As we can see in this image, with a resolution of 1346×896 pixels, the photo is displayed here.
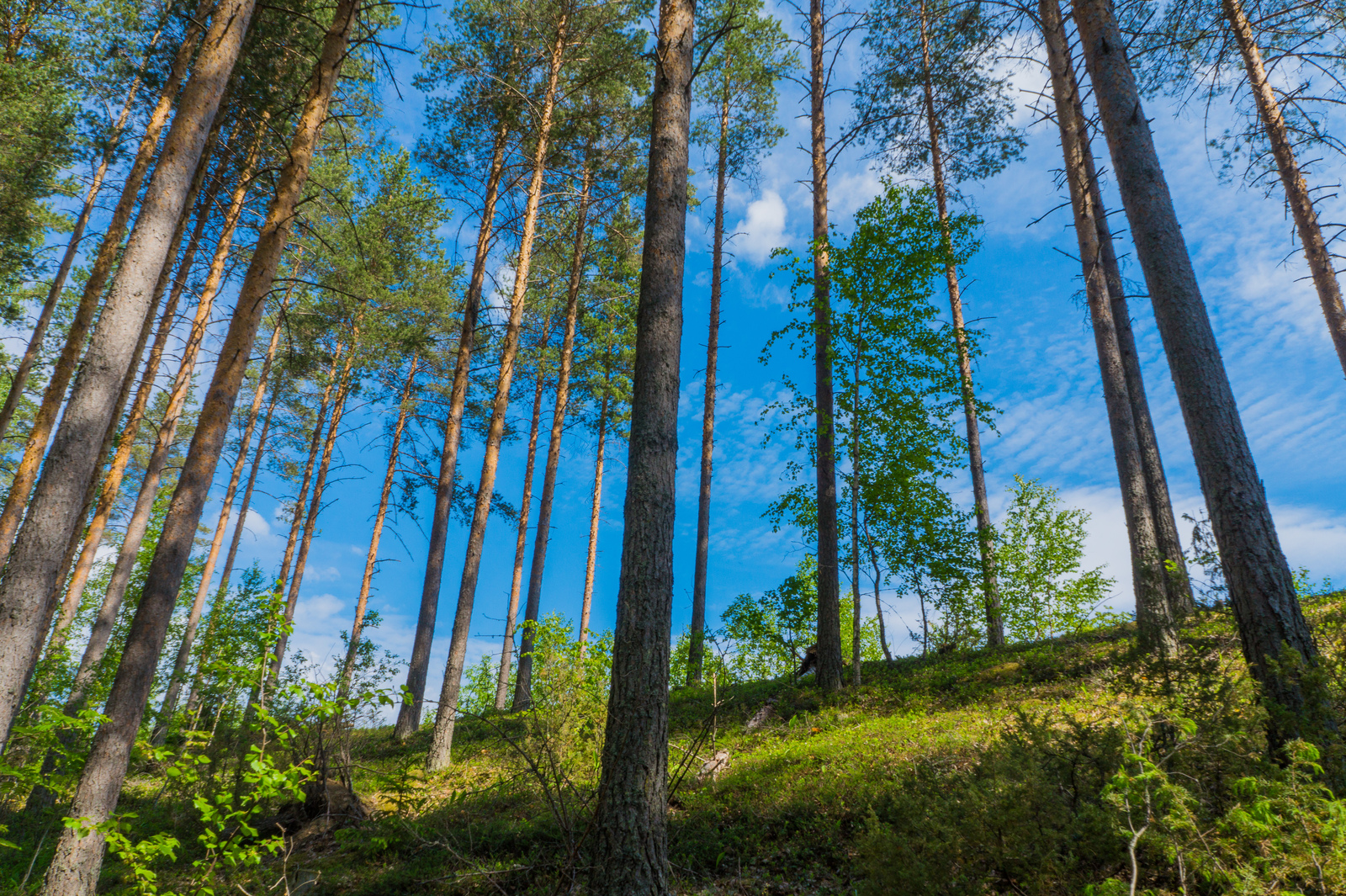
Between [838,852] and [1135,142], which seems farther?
[1135,142]

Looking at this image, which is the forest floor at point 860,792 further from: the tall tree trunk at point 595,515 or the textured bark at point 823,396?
the tall tree trunk at point 595,515

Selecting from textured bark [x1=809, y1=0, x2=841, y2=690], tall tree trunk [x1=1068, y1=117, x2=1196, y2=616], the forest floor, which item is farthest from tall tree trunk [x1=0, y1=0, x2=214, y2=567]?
tall tree trunk [x1=1068, y1=117, x2=1196, y2=616]

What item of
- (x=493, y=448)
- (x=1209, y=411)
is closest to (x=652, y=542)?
(x=1209, y=411)

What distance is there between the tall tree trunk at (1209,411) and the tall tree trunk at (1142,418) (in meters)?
1.98

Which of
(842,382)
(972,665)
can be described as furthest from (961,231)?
(972,665)

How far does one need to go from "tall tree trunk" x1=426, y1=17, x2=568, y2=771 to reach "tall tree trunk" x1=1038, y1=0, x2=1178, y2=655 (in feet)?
27.7

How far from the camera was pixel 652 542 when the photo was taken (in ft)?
13.5

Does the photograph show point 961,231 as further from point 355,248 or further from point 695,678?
point 355,248

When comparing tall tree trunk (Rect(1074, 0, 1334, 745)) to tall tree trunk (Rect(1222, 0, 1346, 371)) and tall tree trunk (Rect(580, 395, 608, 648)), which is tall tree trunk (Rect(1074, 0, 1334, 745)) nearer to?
tall tree trunk (Rect(1222, 0, 1346, 371))

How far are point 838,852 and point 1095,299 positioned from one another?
344 inches

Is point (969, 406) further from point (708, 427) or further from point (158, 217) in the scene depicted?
point (158, 217)

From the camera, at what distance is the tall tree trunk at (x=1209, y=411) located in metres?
4.27

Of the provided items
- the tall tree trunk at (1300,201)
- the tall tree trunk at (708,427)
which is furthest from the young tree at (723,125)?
the tall tree trunk at (1300,201)

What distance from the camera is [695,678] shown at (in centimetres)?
1427
